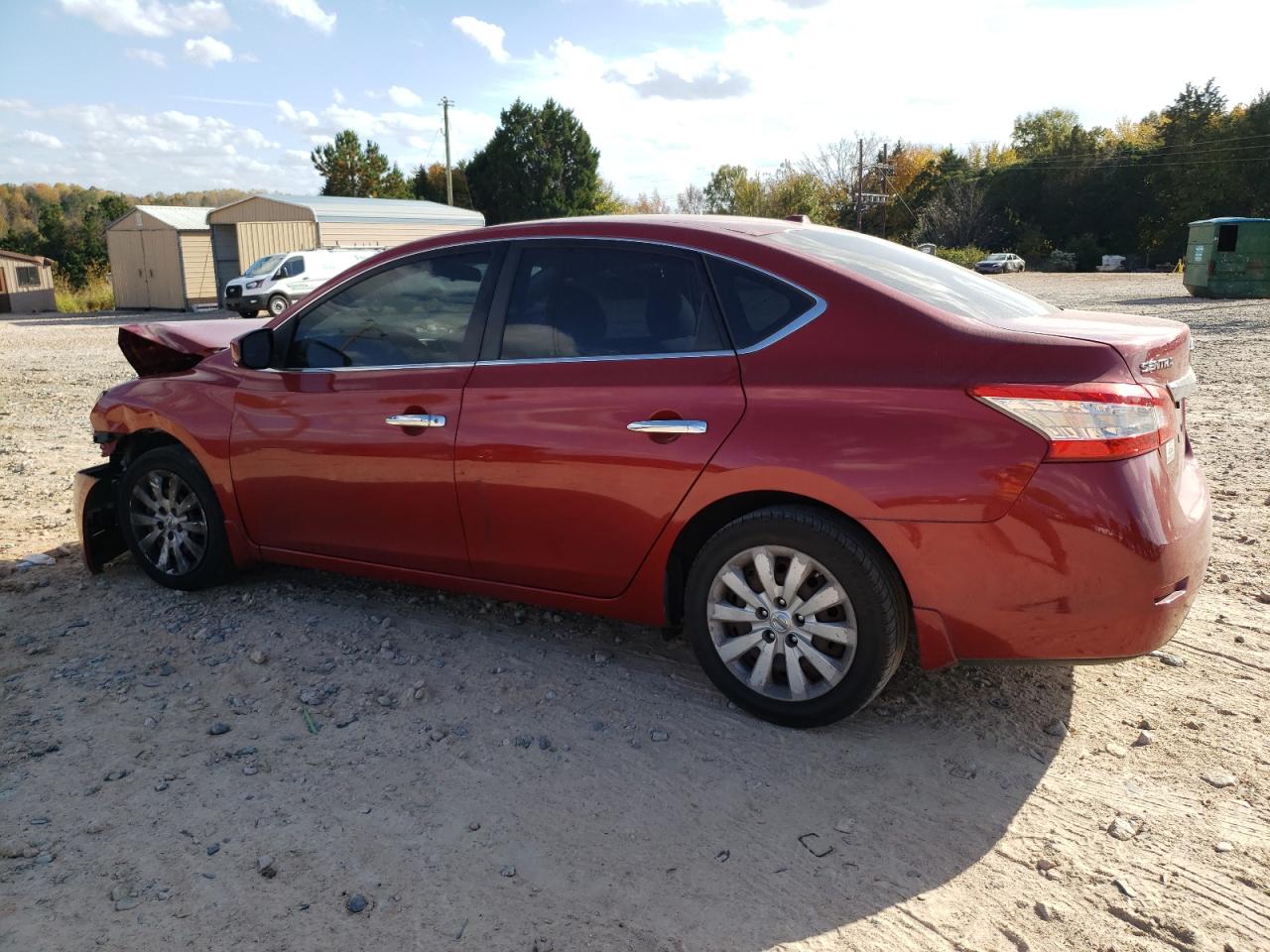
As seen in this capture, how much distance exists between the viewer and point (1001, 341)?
3082 millimetres

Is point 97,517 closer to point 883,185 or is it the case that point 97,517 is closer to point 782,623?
point 782,623

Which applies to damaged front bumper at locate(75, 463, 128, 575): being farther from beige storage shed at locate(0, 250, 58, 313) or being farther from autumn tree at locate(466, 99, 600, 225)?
autumn tree at locate(466, 99, 600, 225)

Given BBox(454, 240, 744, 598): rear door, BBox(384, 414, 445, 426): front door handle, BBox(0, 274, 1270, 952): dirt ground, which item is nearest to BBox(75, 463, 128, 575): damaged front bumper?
BBox(0, 274, 1270, 952): dirt ground

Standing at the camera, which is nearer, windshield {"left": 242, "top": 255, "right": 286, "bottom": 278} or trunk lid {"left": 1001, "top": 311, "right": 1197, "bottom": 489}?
trunk lid {"left": 1001, "top": 311, "right": 1197, "bottom": 489}

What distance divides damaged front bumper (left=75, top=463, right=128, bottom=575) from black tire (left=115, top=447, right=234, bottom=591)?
0.15 metres

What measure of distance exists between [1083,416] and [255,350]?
345 centimetres

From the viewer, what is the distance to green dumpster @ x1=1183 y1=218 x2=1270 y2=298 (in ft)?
86.2

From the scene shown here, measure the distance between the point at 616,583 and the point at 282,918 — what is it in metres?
1.63

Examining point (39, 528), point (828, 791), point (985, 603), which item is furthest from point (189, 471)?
point (985, 603)

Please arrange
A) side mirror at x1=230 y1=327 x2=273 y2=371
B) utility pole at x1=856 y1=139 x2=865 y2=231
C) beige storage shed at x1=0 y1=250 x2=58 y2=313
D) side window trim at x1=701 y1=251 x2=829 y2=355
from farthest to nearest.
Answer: utility pole at x1=856 y1=139 x2=865 y2=231
beige storage shed at x1=0 y1=250 x2=58 y2=313
side mirror at x1=230 y1=327 x2=273 y2=371
side window trim at x1=701 y1=251 x2=829 y2=355

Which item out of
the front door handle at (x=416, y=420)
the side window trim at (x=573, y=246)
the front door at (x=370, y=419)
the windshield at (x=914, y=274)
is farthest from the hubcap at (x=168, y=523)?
the windshield at (x=914, y=274)

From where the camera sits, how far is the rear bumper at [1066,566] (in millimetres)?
2947

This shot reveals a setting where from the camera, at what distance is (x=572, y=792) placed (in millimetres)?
3174

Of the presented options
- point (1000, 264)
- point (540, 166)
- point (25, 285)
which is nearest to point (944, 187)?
point (1000, 264)
